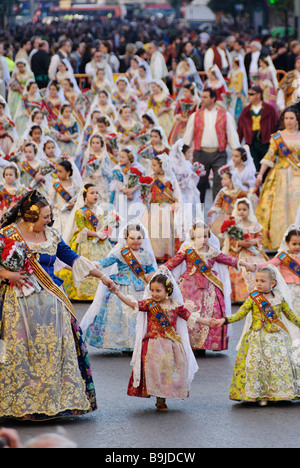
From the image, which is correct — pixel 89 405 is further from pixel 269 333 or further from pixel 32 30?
pixel 32 30

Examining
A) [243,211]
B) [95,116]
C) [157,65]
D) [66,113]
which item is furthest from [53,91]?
[243,211]

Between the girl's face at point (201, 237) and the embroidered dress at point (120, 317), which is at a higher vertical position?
the girl's face at point (201, 237)

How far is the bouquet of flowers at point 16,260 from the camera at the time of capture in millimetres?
7254

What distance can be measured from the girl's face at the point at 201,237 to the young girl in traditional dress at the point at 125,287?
1.22 feet

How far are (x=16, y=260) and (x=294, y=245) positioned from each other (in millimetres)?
2720

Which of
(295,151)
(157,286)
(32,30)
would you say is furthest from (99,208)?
(32,30)

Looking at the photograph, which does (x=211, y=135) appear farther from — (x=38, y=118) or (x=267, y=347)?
(x=267, y=347)

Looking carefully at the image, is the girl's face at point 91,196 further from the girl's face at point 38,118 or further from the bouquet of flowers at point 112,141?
the girl's face at point 38,118

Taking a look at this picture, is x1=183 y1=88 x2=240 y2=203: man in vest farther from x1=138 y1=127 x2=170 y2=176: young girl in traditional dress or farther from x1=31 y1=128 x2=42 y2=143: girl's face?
x1=31 y1=128 x2=42 y2=143: girl's face

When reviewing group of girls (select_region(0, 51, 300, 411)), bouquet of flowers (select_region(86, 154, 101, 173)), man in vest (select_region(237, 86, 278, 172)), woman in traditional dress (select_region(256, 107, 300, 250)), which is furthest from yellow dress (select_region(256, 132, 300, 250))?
bouquet of flowers (select_region(86, 154, 101, 173))

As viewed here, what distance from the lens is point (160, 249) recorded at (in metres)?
13.2

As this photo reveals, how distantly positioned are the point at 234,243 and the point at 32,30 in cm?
2956

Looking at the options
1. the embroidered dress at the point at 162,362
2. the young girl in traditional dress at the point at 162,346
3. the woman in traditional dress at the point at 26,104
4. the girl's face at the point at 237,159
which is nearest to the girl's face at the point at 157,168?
the girl's face at the point at 237,159

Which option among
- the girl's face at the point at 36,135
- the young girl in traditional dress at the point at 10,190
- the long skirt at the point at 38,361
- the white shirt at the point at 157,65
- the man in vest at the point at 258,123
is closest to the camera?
the long skirt at the point at 38,361
